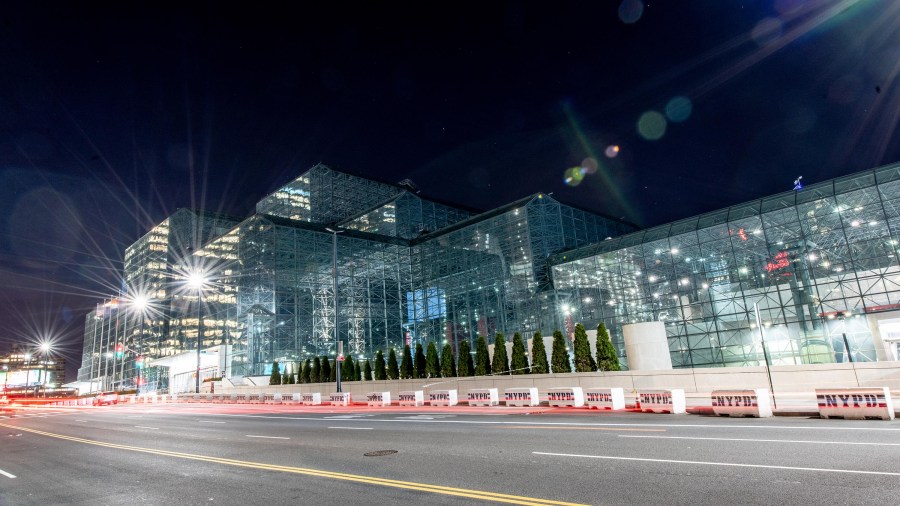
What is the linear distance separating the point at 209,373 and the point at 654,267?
1872 inches

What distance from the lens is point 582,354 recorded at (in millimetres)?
27156

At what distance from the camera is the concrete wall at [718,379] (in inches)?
701

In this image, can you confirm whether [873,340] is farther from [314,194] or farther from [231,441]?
[314,194]

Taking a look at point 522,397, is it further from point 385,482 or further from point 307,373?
point 307,373

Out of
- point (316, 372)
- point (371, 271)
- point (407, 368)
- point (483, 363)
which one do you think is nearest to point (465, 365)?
point (483, 363)

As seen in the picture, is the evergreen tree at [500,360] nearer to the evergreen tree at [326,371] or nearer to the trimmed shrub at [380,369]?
the trimmed shrub at [380,369]

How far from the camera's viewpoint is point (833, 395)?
561 inches

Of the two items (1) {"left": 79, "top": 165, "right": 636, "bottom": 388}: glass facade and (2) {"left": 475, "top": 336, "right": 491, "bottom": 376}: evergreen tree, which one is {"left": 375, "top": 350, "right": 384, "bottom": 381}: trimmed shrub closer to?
(2) {"left": 475, "top": 336, "right": 491, "bottom": 376}: evergreen tree

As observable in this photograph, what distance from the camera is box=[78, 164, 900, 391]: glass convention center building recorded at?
3606cm

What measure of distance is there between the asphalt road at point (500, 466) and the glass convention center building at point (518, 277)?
2136 centimetres

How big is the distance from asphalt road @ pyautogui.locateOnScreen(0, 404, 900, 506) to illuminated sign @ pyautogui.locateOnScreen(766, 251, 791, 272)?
28.3 meters

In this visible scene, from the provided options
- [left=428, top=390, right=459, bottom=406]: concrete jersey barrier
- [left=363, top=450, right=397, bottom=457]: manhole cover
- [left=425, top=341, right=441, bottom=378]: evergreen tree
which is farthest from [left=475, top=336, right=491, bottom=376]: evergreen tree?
[left=363, top=450, right=397, bottom=457]: manhole cover

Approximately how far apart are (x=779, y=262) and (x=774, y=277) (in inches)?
46.0


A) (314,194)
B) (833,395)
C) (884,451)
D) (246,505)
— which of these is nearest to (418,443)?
(246,505)
